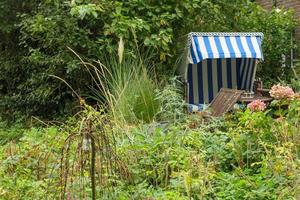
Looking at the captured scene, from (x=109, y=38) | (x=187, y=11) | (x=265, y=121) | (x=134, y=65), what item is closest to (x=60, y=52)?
(x=109, y=38)

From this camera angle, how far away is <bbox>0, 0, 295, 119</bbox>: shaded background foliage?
786 centimetres

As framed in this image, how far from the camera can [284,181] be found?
3334mm

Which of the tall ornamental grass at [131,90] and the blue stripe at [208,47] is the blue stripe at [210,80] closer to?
the blue stripe at [208,47]

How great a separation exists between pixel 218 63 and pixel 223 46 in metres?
1.54

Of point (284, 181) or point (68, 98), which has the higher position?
point (284, 181)

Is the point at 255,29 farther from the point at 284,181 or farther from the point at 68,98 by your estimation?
the point at 284,181

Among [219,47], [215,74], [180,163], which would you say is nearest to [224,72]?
[215,74]

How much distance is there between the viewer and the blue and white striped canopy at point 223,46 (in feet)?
26.6

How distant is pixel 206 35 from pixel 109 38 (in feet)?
5.53

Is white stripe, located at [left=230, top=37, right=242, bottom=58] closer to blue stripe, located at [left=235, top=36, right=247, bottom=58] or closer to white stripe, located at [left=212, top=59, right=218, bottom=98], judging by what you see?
blue stripe, located at [left=235, top=36, right=247, bottom=58]

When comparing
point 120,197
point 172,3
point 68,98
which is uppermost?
point 172,3

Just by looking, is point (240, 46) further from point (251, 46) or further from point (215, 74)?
point (215, 74)

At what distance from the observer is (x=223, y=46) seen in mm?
8289

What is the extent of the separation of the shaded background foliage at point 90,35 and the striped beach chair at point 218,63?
48 cm
